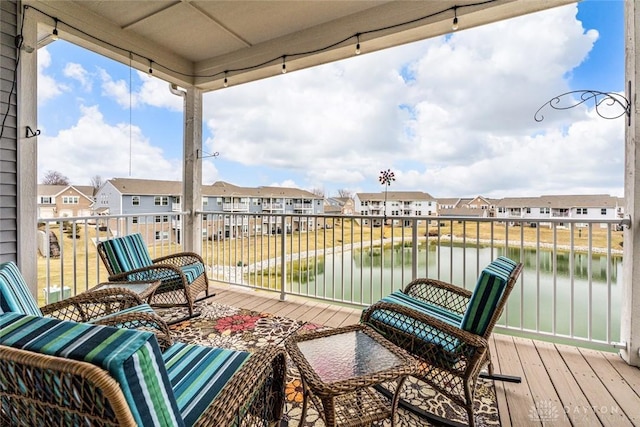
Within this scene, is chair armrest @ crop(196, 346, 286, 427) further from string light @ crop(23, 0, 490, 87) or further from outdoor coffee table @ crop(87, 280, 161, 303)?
string light @ crop(23, 0, 490, 87)

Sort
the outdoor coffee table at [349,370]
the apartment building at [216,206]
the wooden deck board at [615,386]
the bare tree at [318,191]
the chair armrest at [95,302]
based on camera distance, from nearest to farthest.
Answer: the outdoor coffee table at [349,370] → the wooden deck board at [615,386] → the chair armrest at [95,302] → the apartment building at [216,206] → the bare tree at [318,191]

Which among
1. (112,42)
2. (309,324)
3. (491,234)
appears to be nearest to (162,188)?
(112,42)

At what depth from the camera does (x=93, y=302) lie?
1.95 m

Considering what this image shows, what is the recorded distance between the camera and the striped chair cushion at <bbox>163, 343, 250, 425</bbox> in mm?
1016

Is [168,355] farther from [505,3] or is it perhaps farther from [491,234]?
[505,3]

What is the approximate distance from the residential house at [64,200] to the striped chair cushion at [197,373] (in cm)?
247

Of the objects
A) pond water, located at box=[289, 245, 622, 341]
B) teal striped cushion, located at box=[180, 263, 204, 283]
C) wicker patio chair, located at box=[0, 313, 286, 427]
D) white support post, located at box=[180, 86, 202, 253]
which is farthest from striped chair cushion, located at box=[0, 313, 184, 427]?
white support post, located at box=[180, 86, 202, 253]

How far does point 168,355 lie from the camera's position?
1.31 m

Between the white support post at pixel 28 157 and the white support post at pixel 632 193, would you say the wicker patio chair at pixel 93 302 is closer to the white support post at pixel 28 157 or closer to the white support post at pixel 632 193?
the white support post at pixel 28 157

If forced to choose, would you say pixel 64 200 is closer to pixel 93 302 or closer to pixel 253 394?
pixel 93 302

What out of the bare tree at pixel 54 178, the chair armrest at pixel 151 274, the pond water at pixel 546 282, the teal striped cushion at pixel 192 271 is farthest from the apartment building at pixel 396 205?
the bare tree at pixel 54 178

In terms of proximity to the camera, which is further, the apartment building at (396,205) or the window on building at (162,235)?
the window on building at (162,235)

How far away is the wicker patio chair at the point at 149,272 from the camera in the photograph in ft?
8.98

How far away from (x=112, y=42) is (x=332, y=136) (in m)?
2.76
